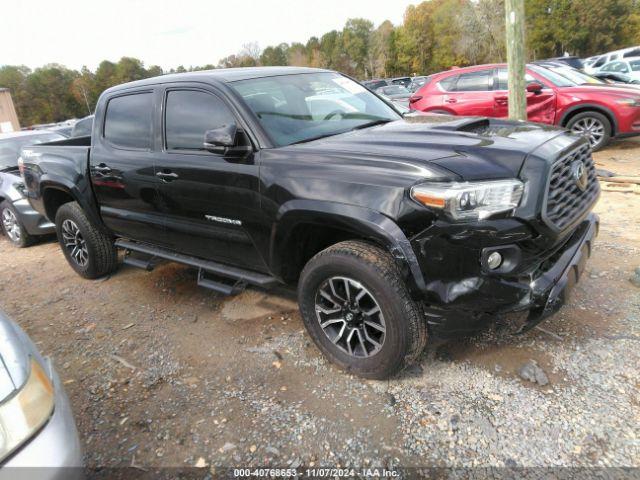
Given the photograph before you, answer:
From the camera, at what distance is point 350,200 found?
8.45 ft

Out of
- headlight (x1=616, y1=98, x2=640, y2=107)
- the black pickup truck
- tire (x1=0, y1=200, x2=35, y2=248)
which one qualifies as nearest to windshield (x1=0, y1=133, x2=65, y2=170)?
tire (x1=0, y1=200, x2=35, y2=248)

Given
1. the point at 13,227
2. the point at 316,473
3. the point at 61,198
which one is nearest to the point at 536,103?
the point at 61,198

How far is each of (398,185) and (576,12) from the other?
5078 cm

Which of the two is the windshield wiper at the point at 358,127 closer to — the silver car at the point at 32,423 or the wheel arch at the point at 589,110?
the silver car at the point at 32,423

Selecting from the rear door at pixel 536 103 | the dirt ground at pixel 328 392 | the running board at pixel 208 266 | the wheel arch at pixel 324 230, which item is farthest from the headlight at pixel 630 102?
the running board at pixel 208 266

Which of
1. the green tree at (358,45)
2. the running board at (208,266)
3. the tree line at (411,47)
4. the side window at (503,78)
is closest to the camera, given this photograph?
the running board at (208,266)

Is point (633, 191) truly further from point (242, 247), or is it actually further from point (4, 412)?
point (4, 412)

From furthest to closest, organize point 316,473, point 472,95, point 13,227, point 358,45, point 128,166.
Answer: point 358,45
point 472,95
point 13,227
point 128,166
point 316,473

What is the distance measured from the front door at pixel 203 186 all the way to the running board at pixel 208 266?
6 cm

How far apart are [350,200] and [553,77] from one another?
7.64 m

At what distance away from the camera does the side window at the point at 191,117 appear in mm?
3346

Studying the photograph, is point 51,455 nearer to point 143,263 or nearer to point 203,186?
point 203,186

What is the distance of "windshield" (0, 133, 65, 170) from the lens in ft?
24.4

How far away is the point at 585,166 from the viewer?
3.00m
